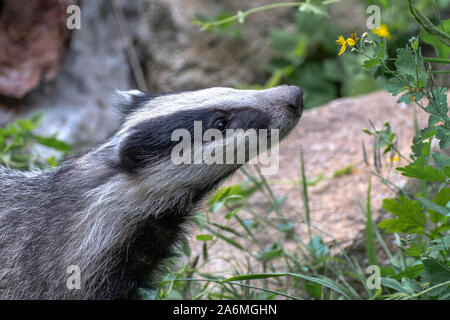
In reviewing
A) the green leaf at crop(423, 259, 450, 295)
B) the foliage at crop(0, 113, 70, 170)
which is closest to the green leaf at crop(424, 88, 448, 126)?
the green leaf at crop(423, 259, 450, 295)

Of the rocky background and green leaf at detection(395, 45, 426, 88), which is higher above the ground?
the rocky background

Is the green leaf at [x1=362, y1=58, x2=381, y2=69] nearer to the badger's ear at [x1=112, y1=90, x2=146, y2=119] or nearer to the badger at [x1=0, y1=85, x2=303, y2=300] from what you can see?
the badger at [x1=0, y1=85, x2=303, y2=300]

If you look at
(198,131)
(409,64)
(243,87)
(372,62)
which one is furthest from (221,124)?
(243,87)

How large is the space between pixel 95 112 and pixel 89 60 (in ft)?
2.15

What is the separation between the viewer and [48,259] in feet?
9.90

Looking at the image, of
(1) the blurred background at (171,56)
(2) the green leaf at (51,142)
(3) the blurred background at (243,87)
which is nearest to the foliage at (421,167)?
(3) the blurred background at (243,87)

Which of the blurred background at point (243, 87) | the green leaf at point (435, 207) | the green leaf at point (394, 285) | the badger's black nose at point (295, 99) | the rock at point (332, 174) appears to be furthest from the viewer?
the rock at point (332, 174)

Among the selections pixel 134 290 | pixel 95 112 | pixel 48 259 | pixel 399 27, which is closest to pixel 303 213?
pixel 134 290

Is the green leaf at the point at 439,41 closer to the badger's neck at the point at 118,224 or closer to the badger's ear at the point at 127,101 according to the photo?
the badger's neck at the point at 118,224

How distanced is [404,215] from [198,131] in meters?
1.16

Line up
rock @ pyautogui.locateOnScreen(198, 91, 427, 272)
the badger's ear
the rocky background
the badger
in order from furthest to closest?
the rocky background → rock @ pyautogui.locateOnScreen(198, 91, 427, 272) → the badger's ear → the badger

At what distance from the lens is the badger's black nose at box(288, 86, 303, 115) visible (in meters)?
3.23

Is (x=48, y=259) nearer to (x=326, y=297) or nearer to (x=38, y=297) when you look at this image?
(x=38, y=297)

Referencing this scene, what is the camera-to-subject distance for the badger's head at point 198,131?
3.03 m
